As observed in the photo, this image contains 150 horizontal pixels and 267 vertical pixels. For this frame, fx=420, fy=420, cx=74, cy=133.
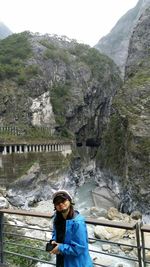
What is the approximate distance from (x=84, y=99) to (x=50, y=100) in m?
12.0

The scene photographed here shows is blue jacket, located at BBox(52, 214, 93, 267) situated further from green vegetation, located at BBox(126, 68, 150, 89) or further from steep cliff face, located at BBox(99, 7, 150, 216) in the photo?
green vegetation, located at BBox(126, 68, 150, 89)

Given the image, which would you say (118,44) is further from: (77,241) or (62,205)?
(77,241)

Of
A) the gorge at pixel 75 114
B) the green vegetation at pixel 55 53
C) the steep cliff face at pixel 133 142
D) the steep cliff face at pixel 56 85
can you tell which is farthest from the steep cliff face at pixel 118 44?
the steep cliff face at pixel 133 142

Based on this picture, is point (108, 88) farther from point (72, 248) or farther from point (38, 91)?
point (72, 248)

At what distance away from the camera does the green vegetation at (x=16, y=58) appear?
236 ft

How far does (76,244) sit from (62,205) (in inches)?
22.3

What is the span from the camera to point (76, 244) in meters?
5.61

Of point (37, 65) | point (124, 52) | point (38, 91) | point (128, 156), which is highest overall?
point (124, 52)

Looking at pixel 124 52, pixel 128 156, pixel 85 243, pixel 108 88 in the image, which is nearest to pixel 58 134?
pixel 108 88

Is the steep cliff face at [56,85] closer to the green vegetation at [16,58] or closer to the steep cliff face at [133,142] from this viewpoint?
the green vegetation at [16,58]

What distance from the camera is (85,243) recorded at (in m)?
5.65

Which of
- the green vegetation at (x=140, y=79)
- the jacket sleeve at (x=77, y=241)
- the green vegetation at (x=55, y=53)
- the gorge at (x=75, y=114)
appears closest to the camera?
the jacket sleeve at (x=77, y=241)

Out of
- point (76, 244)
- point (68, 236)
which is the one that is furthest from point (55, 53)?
point (76, 244)

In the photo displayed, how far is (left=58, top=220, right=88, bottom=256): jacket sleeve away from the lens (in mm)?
5605
